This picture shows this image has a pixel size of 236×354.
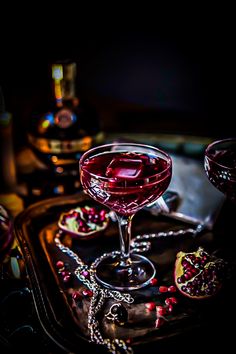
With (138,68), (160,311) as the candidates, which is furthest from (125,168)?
(138,68)

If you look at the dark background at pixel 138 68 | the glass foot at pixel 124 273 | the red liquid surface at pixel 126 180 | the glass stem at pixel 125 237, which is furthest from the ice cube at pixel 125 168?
the dark background at pixel 138 68

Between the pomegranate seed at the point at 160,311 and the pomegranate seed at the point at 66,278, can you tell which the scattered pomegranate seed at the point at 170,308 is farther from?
the pomegranate seed at the point at 66,278

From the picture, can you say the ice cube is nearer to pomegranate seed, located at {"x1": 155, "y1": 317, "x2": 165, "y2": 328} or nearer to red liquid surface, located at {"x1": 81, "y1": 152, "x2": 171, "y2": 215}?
red liquid surface, located at {"x1": 81, "y1": 152, "x2": 171, "y2": 215}

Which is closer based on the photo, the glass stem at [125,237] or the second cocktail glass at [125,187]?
the second cocktail glass at [125,187]

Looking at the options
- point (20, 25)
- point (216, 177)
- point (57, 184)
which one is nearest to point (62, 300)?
point (216, 177)

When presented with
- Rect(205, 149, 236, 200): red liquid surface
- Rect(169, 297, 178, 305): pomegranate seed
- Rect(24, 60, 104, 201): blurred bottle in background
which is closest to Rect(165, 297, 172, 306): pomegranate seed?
Rect(169, 297, 178, 305): pomegranate seed

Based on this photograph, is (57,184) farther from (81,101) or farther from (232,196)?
(232,196)
